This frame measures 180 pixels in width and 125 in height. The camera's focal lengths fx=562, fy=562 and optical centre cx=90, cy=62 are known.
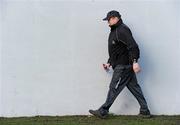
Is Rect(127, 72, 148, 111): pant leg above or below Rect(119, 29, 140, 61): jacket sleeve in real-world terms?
below

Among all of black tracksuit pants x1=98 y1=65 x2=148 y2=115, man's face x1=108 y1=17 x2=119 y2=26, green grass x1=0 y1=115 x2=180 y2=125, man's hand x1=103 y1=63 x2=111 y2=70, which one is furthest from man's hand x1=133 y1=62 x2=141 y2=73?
green grass x1=0 y1=115 x2=180 y2=125

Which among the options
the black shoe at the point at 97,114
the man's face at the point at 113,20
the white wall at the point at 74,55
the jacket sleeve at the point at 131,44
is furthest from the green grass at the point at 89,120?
the man's face at the point at 113,20

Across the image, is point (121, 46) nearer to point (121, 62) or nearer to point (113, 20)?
point (121, 62)

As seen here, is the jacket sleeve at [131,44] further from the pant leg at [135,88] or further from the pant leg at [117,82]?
the pant leg at [135,88]

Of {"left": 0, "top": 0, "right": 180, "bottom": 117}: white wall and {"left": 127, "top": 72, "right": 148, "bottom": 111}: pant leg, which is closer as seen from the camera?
{"left": 127, "top": 72, "right": 148, "bottom": 111}: pant leg

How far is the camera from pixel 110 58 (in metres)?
9.48

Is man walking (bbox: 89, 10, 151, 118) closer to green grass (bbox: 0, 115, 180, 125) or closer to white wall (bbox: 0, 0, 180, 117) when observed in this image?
green grass (bbox: 0, 115, 180, 125)

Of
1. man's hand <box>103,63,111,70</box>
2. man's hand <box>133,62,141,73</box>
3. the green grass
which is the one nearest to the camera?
man's hand <box>133,62,141,73</box>

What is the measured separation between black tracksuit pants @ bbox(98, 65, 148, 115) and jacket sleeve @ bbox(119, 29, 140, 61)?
0.88 feet

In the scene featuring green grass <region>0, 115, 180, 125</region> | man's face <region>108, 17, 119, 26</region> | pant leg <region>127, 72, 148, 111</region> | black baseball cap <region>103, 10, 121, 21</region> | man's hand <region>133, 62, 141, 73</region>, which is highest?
black baseball cap <region>103, 10, 121, 21</region>

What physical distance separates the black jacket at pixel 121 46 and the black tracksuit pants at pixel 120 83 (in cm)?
12

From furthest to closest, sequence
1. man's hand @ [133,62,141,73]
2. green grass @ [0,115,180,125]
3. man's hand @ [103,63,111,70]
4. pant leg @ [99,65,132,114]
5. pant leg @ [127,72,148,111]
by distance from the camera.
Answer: man's hand @ [103,63,111,70], pant leg @ [127,72,148,111], pant leg @ [99,65,132,114], green grass @ [0,115,180,125], man's hand @ [133,62,141,73]

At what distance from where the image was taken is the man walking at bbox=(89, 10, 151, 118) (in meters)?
9.19

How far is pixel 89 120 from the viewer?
31.1ft
